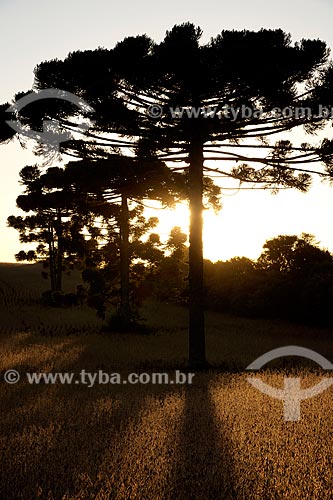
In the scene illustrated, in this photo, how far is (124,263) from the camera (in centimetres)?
2867

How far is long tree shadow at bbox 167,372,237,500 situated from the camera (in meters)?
5.33

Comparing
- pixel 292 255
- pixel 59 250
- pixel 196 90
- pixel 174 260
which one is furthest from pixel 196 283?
pixel 292 255

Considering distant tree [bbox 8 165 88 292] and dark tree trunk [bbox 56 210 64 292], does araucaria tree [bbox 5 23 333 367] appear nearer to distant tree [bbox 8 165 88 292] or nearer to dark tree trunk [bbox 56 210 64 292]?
distant tree [bbox 8 165 88 292]

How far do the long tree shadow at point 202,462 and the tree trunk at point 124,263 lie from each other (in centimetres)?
1977

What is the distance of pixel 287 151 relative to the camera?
1850cm

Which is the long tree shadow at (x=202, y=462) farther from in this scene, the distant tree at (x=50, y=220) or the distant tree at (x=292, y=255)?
the distant tree at (x=292, y=255)

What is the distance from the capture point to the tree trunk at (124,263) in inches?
1123

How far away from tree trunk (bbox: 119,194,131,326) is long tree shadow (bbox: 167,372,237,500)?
64.9ft

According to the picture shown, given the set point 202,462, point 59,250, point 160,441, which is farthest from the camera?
point 59,250

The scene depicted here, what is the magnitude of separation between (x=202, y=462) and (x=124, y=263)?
74.3 feet

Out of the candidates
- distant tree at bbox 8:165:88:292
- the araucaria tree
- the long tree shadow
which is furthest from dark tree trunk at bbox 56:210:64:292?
the long tree shadow

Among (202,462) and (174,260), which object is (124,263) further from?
(202,462)

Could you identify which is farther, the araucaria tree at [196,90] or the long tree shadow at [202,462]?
the araucaria tree at [196,90]

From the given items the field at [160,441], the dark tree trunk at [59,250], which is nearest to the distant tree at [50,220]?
the dark tree trunk at [59,250]
